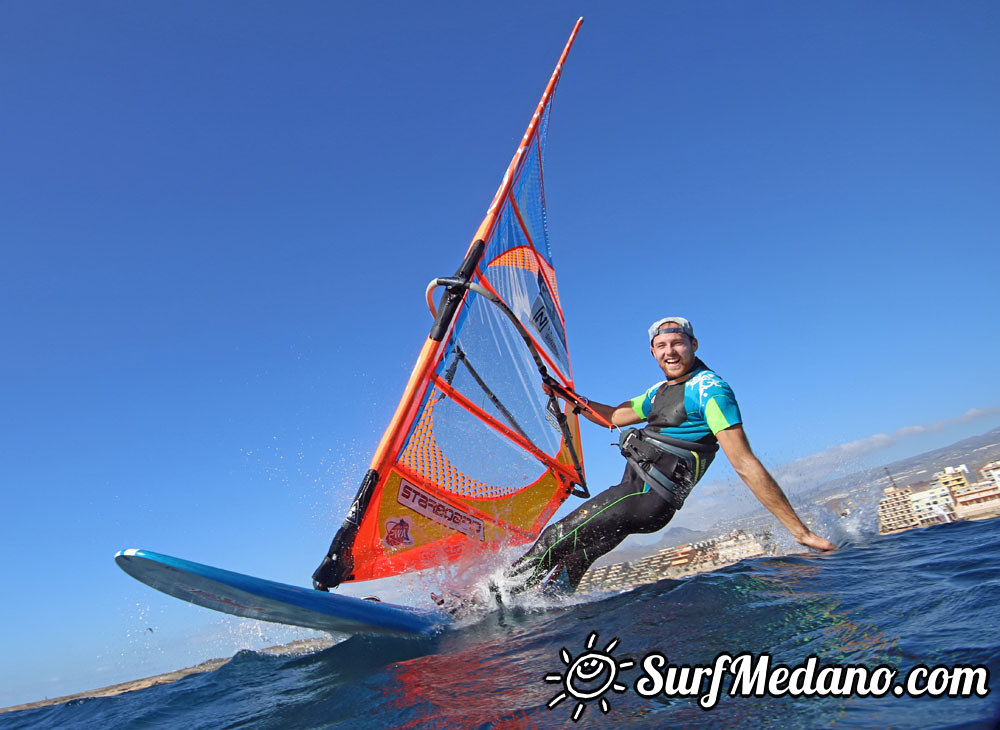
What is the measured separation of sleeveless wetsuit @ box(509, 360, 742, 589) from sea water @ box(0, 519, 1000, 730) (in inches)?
15.4

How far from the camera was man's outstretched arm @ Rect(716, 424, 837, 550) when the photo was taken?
3645 millimetres

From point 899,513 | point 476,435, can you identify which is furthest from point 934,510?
point 476,435

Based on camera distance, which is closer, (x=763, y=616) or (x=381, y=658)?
(x=763, y=616)

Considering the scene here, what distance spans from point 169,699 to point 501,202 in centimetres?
674

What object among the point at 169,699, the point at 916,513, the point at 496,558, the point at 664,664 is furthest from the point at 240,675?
the point at 916,513

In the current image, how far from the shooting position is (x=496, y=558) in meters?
5.73

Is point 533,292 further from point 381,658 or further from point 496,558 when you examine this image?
point 381,658

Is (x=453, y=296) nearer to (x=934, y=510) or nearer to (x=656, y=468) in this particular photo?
(x=656, y=468)

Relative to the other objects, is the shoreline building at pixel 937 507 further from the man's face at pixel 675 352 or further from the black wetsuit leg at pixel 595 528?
the black wetsuit leg at pixel 595 528

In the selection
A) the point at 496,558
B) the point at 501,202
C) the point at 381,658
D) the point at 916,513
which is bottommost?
the point at 916,513

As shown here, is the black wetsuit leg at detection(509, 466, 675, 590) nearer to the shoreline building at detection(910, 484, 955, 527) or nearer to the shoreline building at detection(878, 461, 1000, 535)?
the shoreline building at detection(878, 461, 1000, 535)

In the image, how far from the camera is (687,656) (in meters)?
2.58

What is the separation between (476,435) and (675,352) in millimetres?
2325

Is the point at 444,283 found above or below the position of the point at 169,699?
above
